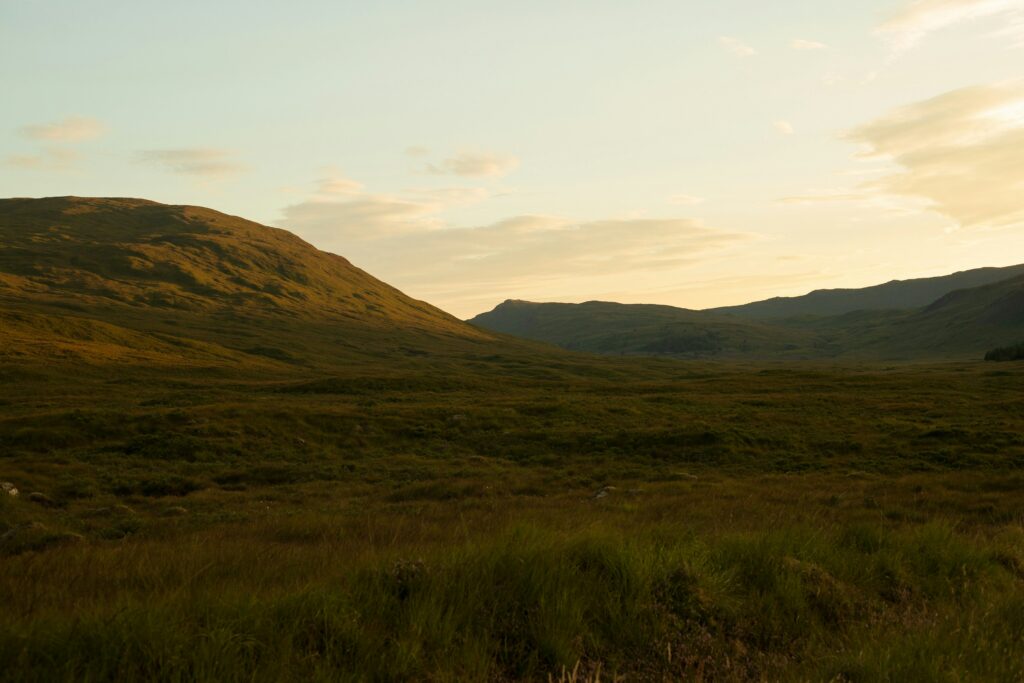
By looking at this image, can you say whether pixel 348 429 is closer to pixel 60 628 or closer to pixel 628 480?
pixel 628 480

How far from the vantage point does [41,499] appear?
A: 22516mm

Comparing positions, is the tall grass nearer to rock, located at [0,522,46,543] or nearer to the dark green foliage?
rock, located at [0,522,46,543]

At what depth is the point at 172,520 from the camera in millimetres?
19234

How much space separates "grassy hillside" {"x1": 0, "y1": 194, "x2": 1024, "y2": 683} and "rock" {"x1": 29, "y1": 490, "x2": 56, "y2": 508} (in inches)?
4.4

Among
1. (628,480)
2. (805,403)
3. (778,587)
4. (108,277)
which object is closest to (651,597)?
(778,587)

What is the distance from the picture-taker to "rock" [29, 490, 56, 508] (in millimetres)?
22237

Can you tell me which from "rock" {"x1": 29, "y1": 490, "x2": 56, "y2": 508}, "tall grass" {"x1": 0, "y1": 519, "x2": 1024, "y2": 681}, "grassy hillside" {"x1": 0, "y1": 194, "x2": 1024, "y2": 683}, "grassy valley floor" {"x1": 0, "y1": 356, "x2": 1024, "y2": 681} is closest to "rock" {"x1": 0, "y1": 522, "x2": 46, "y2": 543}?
"grassy hillside" {"x1": 0, "y1": 194, "x2": 1024, "y2": 683}

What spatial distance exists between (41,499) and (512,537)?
2149 cm

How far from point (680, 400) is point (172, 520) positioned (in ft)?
158

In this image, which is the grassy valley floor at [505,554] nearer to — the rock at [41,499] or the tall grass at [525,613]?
the tall grass at [525,613]

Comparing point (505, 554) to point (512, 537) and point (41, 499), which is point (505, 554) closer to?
point (512, 537)

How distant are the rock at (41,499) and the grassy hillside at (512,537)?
0.11 metres

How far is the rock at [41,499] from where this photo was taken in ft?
73.0

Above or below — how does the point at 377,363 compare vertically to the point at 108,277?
below
